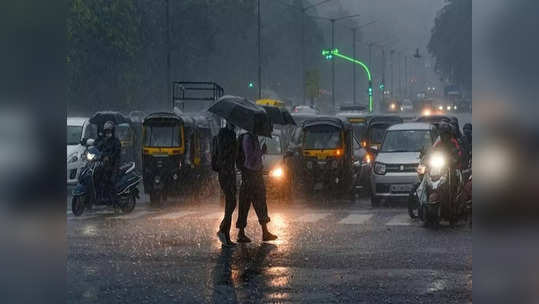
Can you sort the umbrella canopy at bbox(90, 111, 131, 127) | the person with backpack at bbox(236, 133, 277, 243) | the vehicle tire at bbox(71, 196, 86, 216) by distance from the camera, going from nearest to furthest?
the person with backpack at bbox(236, 133, 277, 243) → the vehicle tire at bbox(71, 196, 86, 216) → the umbrella canopy at bbox(90, 111, 131, 127)

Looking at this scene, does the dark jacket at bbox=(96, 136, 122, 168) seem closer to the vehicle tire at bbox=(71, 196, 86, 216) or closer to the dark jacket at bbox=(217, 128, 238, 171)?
the vehicle tire at bbox=(71, 196, 86, 216)

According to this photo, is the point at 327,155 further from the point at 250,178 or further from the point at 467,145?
the point at 250,178

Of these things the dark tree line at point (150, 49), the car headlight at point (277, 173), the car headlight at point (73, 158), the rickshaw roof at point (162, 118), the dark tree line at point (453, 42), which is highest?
the dark tree line at point (453, 42)

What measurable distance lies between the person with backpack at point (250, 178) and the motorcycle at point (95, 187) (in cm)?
592

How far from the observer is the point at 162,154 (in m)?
25.0

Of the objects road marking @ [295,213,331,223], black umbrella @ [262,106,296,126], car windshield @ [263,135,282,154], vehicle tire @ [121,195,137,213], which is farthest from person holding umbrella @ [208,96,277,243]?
car windshield @ [263,135,282,154]

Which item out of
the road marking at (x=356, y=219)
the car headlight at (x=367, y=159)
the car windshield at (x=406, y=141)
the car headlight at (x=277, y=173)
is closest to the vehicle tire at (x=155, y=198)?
the car headlight at (x=277, y=173)

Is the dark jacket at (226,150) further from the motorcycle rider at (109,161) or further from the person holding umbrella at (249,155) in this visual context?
the motorcycle rider at (109,161)

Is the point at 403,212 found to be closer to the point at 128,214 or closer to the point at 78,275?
the point at 128,214

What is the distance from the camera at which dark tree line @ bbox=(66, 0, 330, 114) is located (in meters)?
61.2

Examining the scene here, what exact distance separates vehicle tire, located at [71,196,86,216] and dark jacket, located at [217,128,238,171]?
6346 mm

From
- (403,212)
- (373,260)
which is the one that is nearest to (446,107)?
(403,212)

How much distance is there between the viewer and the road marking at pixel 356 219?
1898 centimetres

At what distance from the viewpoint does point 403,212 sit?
2158cm
